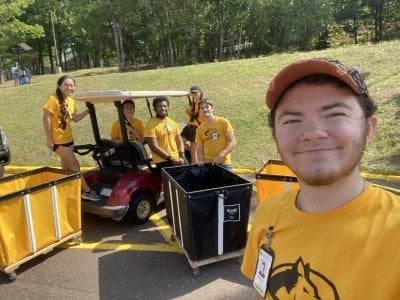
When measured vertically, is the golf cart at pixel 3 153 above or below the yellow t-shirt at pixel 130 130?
below

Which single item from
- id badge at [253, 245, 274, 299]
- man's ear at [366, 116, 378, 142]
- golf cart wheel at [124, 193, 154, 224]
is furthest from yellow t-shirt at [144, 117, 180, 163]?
man's ear at [366, 116, 378, 142]

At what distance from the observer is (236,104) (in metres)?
12.0

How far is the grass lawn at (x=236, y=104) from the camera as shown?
26.6 feet

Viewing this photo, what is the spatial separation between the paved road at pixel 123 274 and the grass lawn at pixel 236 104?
339 centimetres

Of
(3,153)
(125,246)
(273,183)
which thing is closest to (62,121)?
(125,246)

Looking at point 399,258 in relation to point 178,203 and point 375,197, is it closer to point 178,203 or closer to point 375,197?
point 375,197

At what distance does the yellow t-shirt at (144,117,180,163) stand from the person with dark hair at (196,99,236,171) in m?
0.45

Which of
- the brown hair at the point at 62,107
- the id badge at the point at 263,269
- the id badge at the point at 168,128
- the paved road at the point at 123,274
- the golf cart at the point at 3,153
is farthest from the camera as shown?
the golf cart at the point at 3,153

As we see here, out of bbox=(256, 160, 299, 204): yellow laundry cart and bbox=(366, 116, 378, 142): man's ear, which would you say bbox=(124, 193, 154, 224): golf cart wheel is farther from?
bbox=(366, 116, 378, 142): man's ear

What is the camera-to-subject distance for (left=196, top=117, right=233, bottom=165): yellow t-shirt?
5191mm

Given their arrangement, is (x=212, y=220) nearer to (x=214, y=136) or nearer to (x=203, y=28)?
(x=214, y=136)

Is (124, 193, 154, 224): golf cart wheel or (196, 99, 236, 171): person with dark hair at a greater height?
(196, 99, 236, 171): person with dark hair

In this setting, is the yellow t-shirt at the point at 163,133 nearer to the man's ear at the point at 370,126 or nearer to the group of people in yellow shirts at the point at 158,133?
the group of people in yellow shirts at the point at 158,133

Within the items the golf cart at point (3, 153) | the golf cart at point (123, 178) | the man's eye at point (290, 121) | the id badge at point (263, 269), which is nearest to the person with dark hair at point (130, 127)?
the golf cart at point (123, 178)
